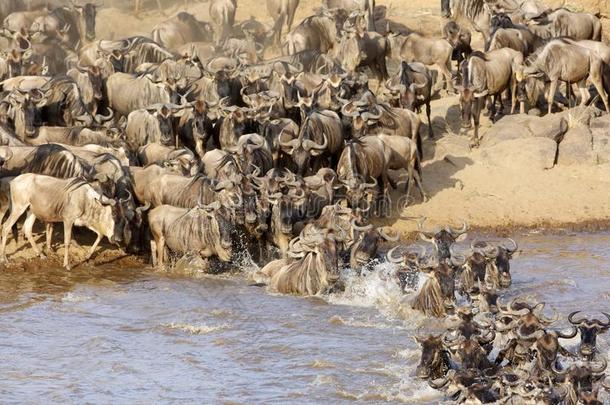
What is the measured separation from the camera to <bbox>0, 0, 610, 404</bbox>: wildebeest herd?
1267 cm

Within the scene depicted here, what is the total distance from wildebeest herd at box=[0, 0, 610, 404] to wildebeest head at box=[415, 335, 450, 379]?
0.02 m

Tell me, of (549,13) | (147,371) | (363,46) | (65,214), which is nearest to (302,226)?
(65,214)

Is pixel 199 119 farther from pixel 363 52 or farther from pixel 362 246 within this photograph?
pixel 363 52

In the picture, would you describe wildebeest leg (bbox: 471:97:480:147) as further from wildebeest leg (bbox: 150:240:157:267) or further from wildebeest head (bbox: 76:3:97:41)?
wildebeest head (bbox: 76:3:97:41)

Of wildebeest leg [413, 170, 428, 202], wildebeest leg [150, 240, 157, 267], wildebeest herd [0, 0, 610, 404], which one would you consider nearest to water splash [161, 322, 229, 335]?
wildebeest herd [0, 0, 610, 404]

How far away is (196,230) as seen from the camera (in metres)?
16.2

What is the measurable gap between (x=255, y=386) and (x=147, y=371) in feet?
3.78

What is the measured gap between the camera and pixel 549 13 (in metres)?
24.5

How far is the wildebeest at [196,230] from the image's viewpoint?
53.0ft

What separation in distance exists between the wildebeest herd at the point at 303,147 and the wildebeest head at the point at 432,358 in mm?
20

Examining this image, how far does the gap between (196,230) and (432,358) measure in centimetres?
478

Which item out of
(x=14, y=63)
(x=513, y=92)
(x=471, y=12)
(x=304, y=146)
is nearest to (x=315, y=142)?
(x=304, y=146)

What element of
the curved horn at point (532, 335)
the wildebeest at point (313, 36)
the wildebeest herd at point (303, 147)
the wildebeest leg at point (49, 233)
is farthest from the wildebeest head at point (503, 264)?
the wildebeest at point (313, 36)

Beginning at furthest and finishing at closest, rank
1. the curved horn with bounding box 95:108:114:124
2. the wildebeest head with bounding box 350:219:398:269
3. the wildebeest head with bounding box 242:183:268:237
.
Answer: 1. the curved horn with bounding box 95:108:114:124
2. the wildebeest head with bounding box 242:183:268:237
3. the wildebeest head with bounding box 350:219:398:269
